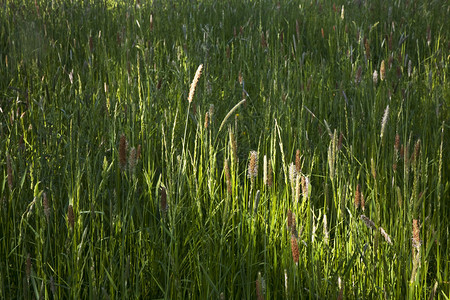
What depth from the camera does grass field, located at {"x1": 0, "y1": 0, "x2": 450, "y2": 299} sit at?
1.18 metres

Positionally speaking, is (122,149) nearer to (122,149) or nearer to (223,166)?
(122,149)

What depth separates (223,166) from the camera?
212 cm

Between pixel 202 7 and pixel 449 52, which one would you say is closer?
pixel 449 52

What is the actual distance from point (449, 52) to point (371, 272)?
2.52 m

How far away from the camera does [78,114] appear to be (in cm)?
198

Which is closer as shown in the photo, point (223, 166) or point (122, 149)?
point (122, 149)

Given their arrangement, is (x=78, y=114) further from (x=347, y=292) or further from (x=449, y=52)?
(x=449, y=52)

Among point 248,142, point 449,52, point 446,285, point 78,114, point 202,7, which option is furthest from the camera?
point 202,7

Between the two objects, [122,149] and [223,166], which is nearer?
[122,149]

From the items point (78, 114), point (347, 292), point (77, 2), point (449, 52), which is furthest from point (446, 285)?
point (77, 2)

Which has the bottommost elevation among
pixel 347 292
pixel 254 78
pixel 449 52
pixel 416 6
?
pixel 347 292

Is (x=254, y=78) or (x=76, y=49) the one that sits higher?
(x=76, y=49)

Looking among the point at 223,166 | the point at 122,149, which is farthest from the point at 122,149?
the point at 223,166

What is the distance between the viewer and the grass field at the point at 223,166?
3.86 ft
